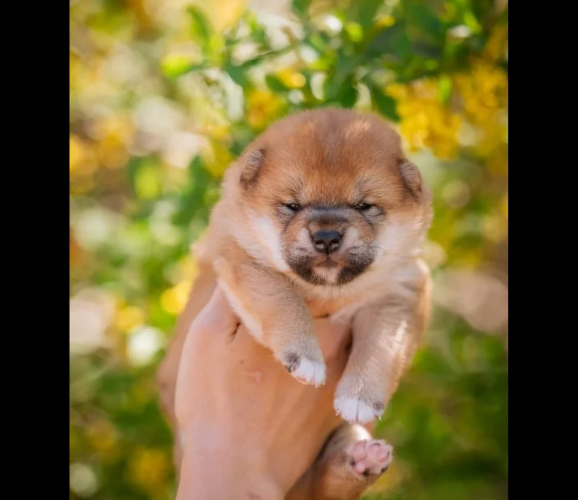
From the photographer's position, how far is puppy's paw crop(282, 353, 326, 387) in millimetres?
2822

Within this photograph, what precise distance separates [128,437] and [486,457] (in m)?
2.42

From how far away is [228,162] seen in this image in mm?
4238

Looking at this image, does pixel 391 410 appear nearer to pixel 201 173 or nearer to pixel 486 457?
pixel 486 457

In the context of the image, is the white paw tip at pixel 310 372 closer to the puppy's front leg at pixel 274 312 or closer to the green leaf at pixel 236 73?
the puppy's front leg at pixel 274 312

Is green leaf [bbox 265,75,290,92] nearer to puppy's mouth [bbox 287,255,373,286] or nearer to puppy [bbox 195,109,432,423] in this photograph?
puppy [bbox 195,109,432,423]

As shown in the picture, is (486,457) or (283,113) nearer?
(283,113)

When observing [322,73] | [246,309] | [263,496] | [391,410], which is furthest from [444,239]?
[263,496]

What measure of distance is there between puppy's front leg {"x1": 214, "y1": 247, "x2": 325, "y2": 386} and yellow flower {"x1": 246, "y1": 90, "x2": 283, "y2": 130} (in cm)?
122

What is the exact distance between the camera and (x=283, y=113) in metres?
4.13

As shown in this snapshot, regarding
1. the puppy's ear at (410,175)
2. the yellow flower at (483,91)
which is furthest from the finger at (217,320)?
the yellow flower at (483,91)

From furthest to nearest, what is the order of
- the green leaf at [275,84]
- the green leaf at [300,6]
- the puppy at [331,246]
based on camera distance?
1. the green leaf at [275,84]
2. the green leaf at [300,6]
3. the puppy at [331,246]

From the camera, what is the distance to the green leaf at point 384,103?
370 centimetres

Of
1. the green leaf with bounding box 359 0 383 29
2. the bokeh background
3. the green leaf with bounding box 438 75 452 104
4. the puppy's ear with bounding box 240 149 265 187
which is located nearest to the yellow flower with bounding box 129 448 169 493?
the bokeh background
